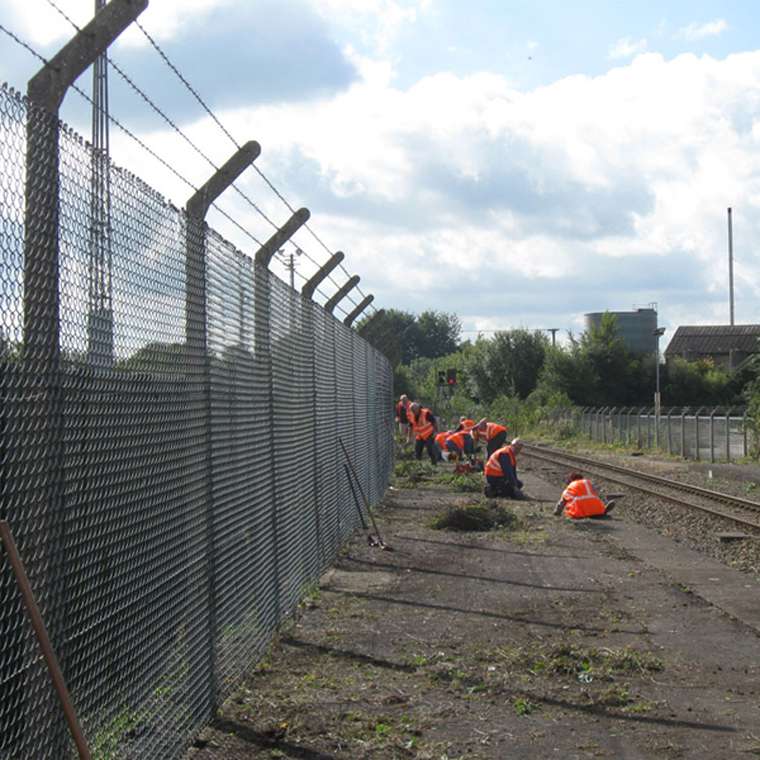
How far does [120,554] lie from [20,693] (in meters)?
1.05

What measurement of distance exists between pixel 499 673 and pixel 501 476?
1261cm

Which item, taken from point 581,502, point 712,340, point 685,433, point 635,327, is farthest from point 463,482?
point 712,340

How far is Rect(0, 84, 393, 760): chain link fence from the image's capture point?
356 cm

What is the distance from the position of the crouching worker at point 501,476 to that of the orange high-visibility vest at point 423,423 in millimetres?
7000

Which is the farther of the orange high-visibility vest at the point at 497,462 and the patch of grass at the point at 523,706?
the orange high-visibility vest at the point at 497,462

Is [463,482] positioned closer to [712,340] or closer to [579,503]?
[579,503]

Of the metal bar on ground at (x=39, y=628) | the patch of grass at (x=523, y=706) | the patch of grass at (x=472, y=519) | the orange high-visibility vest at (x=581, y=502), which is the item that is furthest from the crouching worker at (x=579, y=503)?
the metal bar on ground at (x=39, y=628)

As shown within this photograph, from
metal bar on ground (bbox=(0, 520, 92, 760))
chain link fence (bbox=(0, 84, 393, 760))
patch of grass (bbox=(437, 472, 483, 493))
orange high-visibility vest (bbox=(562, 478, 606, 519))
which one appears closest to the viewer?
metal bar on ground (bbox=(0, 520, 92, 760))

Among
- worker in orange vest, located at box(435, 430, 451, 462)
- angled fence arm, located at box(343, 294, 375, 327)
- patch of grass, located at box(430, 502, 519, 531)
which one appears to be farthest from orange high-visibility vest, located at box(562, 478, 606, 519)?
worker in orange vest, located at box(435, 430, 451, 462)

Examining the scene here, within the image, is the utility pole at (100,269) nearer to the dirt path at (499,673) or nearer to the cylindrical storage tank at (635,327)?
the dirt path at (499,673)

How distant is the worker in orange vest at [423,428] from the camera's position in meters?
27.0

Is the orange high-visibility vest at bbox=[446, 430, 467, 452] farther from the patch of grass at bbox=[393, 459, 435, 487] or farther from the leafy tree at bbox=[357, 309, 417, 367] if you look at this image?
the leafy tree at bbox=[357, 309, 417, 367]

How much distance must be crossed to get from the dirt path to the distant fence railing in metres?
23.3

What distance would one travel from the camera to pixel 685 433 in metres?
36.7
